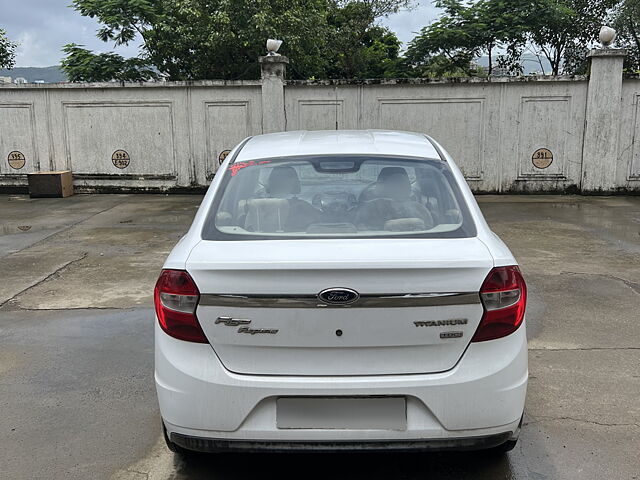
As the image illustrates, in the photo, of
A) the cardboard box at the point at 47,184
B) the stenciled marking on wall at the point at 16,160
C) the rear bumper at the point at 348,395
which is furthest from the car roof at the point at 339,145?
the stenciled marking on wall at the point at 16,160

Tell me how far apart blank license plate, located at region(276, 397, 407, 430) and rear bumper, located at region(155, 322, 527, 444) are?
21 millimetres

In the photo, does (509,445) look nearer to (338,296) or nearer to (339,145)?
(338,296)

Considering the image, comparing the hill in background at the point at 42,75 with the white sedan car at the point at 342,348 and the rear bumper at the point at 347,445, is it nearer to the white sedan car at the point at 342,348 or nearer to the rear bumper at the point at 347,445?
the white sedan car at the point at 342,348

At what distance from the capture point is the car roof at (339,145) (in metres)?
3.25

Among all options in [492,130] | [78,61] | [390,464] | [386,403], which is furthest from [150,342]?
[78,61]

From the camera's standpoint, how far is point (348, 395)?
7.54 feet

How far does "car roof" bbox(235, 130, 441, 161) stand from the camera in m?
3.25

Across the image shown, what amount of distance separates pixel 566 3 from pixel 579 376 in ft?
72.3

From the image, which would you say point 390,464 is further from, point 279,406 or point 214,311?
point 214,311

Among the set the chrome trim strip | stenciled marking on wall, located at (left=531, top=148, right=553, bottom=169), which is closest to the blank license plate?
the chrome trim strip

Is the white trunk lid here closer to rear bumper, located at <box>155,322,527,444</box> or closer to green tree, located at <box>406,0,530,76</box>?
rear bumper, located at <box>155,322,527,444</box>

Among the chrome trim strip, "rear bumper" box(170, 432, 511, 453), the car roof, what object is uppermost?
the car roof

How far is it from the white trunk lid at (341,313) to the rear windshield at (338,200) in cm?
29

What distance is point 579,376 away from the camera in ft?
12.5
